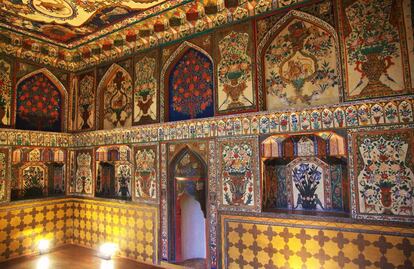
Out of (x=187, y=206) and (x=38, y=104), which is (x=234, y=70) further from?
(x=38, y=104)

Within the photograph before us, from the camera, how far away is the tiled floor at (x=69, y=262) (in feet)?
19.2

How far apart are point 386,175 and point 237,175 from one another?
7.15 feet

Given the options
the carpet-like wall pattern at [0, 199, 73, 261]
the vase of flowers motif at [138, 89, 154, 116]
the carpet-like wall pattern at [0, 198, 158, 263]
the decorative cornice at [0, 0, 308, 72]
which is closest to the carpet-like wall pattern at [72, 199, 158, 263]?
the carpet-like wall pattern at [0, 198, 158, 263]

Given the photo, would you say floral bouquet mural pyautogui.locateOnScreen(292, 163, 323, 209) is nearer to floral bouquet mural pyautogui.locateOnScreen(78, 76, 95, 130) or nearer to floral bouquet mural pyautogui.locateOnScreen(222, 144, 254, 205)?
floral bouquet mural pyautogui.locateOnScreen(222, 144, 254, 205)

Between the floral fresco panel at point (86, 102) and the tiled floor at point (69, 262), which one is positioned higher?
the floral fresco panel at point (86, 102)

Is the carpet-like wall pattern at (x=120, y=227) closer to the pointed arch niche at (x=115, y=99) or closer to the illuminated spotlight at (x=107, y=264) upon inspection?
the illuminated spotlight at (x=107, y=264)

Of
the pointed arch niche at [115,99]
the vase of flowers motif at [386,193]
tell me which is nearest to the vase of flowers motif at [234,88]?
the vase of flowers motif at [386,193]

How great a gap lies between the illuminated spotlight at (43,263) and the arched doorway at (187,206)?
246cm

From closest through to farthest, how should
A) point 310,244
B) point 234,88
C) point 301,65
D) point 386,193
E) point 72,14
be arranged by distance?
point 386,193 → point 310,244 → point 301,65 → point 234,88 → point 72,14

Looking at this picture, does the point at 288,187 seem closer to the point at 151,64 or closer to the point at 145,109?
the point at 145,109

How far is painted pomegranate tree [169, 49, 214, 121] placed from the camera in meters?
5.78

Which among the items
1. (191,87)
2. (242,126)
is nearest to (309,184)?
(242,126)

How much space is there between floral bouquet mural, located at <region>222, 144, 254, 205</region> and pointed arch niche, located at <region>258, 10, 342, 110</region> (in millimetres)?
906

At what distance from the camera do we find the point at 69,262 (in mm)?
6082
